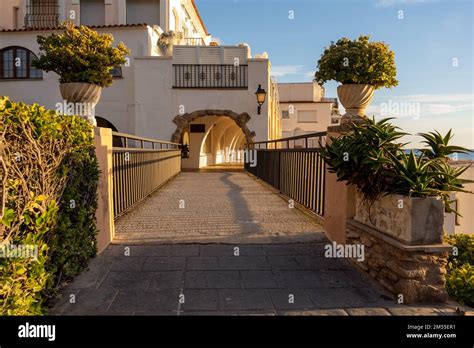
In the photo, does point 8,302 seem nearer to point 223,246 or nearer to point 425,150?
point 223,246

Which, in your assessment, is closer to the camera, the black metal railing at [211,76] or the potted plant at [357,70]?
the potted plant at [357,70]

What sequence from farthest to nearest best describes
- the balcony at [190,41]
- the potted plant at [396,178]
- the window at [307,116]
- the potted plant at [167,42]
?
the window at [307,116] < the balcony at [190,41] < the potted plant at [167,42] < the potted plant at [396,178]

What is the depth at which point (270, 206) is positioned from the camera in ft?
25.4

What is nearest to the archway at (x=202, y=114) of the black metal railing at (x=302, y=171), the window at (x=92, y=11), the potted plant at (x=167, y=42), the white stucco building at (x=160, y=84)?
the white stucco building at (x=160, y=84)

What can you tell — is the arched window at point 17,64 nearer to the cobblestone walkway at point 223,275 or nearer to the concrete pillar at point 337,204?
the cobblestone walkway at point 223,275

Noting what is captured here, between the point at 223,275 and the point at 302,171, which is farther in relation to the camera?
the point at 302,171

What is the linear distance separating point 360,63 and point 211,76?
1353 centimetres

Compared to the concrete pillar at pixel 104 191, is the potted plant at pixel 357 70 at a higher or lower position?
higher

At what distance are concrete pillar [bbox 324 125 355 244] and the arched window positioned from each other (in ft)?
54.6

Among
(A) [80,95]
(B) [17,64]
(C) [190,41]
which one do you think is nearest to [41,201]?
(A) [80,95]

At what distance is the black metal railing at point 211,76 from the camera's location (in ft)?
57.7

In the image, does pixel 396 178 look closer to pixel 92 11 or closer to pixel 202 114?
pixel 202 114

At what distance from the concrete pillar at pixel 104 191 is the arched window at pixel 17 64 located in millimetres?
15014

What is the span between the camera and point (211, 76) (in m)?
17.7
